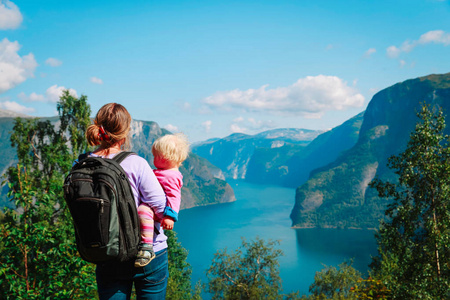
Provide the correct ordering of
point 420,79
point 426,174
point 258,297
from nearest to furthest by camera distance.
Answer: point 426,174 → point 258,297 → point 420,79

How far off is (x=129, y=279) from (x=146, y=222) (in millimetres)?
360

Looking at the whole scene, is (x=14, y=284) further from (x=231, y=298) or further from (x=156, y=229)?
(x=231, y=298)

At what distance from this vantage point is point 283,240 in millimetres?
96250

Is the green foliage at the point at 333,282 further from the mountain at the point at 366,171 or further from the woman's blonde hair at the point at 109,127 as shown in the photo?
the mountain at the point at 366,171

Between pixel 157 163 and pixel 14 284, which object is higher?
pixel 157 163

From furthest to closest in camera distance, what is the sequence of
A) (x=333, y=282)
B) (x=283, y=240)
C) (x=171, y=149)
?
(x=283, y=240)
(x=333, y=282)
(x=171, y=149)

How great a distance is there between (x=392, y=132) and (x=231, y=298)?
611 feet

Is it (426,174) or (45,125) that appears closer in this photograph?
(426,174)

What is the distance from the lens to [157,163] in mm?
2352

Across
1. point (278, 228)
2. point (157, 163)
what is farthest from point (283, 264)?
point (157, 163)

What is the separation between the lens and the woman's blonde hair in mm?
1945

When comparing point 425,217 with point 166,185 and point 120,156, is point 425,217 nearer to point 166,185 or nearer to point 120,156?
point 166,185

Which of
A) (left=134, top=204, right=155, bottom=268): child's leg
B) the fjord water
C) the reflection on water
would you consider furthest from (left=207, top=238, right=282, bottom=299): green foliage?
the reflection on water

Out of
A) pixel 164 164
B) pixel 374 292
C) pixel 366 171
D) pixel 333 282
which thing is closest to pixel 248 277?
pixel 333 282
